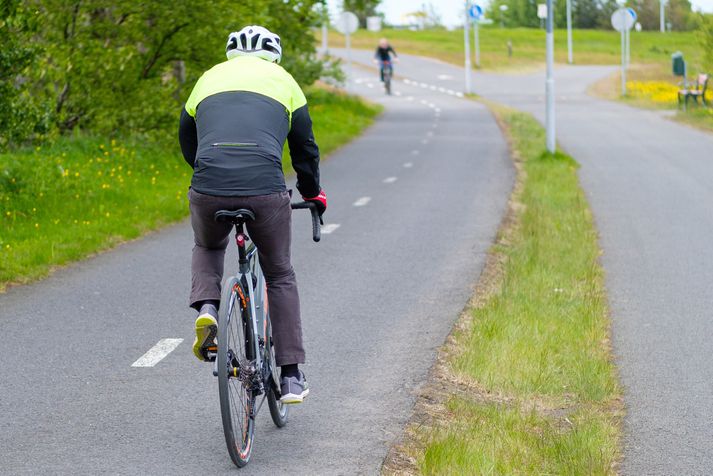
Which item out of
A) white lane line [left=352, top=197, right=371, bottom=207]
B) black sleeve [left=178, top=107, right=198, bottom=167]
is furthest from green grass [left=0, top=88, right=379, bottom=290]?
black sleeve [left=178, top=107, right=198, bottom=167]

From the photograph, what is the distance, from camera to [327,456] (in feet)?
18.2

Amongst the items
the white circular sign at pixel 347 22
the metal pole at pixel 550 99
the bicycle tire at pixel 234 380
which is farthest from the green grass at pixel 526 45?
the bicycle tire at pixel 234 380

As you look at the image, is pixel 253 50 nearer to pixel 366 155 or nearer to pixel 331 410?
pixel 331 410

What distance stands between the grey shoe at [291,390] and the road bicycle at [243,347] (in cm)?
5

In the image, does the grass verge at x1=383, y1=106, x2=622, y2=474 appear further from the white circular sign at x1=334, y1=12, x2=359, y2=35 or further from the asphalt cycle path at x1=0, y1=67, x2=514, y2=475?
the white circular sign at x1=334, y1=12, x2=359, y2=35

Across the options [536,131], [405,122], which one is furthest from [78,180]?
[405,122]

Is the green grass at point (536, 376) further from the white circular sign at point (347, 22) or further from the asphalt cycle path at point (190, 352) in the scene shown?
the white circular sign at point (347, 22)

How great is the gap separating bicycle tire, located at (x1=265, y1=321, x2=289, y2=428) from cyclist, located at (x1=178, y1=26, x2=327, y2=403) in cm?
7

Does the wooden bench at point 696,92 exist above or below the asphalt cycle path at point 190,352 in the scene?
below

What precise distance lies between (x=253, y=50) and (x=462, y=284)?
517 centimetres

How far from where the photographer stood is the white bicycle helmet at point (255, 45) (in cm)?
558

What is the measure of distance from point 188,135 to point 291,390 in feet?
4.08

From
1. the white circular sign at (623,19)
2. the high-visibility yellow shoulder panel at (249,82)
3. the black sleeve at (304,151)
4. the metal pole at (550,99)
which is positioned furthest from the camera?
the white circular sign at (623,19)

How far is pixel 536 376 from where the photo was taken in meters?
7.05
